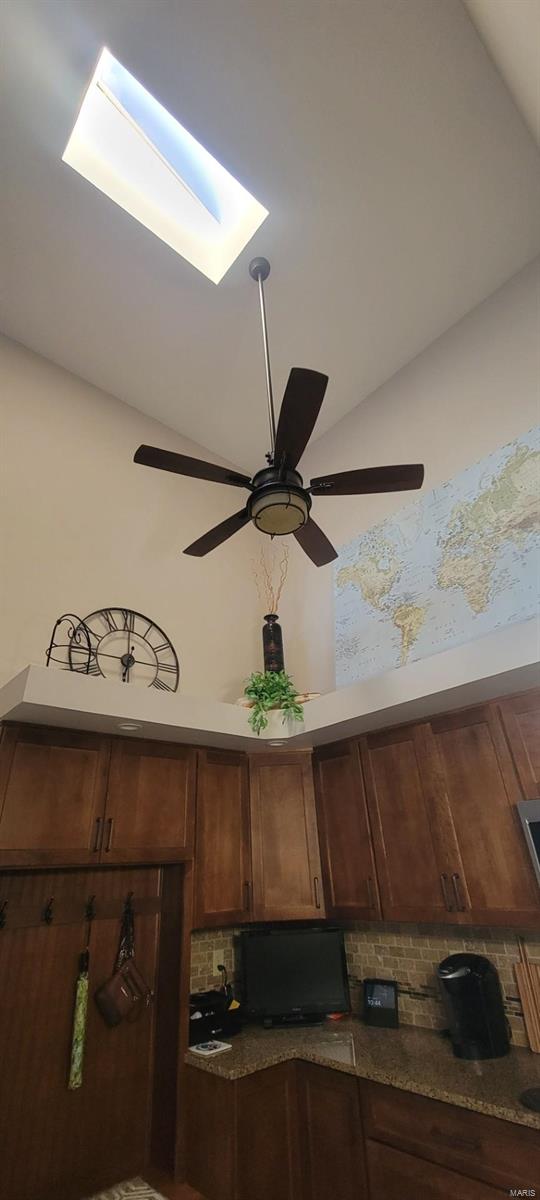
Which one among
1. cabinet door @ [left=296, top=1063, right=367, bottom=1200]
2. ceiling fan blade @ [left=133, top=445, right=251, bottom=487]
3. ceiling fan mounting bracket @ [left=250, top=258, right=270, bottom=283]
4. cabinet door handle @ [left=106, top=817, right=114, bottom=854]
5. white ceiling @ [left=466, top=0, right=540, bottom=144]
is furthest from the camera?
ceiling fan mounting bracket @ [left=250, top=258, right=270, bottom=283]

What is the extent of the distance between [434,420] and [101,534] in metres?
2.35

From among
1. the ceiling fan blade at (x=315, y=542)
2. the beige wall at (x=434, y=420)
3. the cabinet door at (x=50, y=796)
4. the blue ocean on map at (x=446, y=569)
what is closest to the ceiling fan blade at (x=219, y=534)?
the ceiling fan blade at (x=315, y=542)

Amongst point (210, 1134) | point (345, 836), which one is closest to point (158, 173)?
point (345, 836)

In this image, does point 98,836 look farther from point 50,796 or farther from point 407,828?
point 407,828

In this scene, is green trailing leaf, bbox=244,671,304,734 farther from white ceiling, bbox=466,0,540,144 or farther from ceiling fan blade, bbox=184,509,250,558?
white ceiling, bbox=466,0,540,144

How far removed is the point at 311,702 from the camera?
2980 mm

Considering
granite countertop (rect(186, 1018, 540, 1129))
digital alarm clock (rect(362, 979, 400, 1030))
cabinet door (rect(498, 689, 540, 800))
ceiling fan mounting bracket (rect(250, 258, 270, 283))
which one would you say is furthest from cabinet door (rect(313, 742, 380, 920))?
ceiling fan mounting bracket (rect(250, 258, 270, 283))

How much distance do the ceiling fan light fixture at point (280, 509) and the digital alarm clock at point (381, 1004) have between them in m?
2.52

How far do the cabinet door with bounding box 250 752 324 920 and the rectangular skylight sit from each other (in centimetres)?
306

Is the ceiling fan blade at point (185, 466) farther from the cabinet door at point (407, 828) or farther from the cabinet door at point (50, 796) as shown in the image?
the cabinet door at point (407, 828)

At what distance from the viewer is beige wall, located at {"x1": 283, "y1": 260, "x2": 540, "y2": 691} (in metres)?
3.08

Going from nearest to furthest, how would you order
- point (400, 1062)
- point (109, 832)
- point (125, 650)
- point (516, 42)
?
point (516, 42) → point (400, 1062) → point (109, 832) → point (125, 650)

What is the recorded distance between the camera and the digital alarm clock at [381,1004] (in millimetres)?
2654

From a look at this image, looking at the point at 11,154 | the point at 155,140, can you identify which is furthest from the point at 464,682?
the point at 11,154
